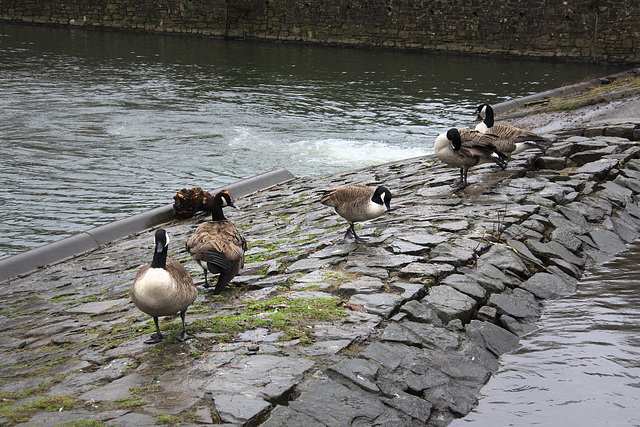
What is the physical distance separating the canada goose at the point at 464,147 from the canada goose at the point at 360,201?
2.36m

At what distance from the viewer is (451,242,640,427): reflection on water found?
4.86m

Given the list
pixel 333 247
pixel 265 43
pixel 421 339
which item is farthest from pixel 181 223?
pixel 265 43

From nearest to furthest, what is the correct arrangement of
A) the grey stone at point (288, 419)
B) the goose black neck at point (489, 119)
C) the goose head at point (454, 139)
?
the grey stone at point (288, 419) → the goose head at point (454, 139) → the goose black neck at point (489, 119)

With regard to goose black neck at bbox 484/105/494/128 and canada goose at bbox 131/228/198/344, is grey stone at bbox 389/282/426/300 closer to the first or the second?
canada goose at bbox 131/228/198/344

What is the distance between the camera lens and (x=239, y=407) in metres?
4.32

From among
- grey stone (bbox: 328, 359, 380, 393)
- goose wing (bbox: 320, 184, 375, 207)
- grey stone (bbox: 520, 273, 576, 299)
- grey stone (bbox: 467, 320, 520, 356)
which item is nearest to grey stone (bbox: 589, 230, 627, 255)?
grey stone (bbox: 520, 273, 576, 299)

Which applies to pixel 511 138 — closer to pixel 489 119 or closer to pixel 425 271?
pixel 489 119

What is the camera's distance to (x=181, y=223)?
1166cm

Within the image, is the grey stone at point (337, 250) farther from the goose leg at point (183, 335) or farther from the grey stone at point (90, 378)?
the grey stone at point (90, 378)

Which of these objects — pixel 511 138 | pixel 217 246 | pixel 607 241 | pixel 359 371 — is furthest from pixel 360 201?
pixel 511 138

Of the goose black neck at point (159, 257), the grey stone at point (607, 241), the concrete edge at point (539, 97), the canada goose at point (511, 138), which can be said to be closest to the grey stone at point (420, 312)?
the goose black neck at point (159, 257)

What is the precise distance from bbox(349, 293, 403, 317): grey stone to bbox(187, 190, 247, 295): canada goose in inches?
48.0

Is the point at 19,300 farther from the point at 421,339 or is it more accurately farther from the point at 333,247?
the point at 421,339

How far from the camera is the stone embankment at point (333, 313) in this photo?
4578 millimetres
